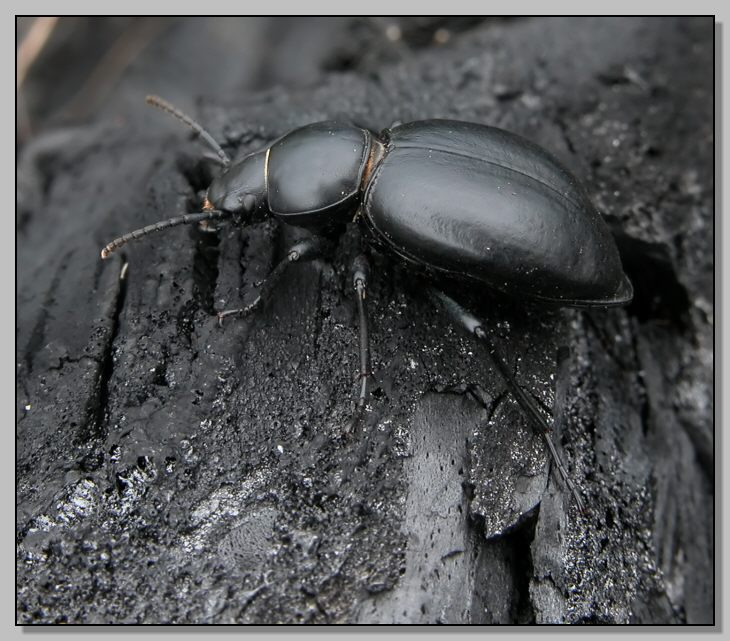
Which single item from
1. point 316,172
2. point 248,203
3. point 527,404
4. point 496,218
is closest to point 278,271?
point 248,203

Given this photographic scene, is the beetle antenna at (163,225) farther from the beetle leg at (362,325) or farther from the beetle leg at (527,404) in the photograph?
the beetle leg at (527,404)

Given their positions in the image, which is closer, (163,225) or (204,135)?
(163,225)

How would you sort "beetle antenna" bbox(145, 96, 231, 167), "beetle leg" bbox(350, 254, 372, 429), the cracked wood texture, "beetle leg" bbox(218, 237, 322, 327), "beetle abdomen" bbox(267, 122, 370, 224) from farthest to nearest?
"beetle antenna" bbox(145, 96, 231, 167)
"beetle abdomen" bbox(267, 122, 370, 224)
"beetle leg" bbox(218, 237, 322, 327)
"beetle leg" bbox(350, 254, 372, 429)
the cracked wood texture

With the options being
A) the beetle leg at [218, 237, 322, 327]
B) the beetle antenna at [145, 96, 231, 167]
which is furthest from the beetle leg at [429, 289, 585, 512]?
the beetle antenna at [145, 96, 231, 167]

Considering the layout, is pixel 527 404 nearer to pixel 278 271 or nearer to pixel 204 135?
pixel 278 271

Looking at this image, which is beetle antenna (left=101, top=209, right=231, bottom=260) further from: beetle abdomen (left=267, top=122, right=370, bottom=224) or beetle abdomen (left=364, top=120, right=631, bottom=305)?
beetle abdomen (left=364, top=120, right=631, bottom=305)

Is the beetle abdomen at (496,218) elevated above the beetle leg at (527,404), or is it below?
above

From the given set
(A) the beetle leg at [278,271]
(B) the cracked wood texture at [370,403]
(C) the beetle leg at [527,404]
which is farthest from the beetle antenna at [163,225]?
(C) the beetle leg at [527,404]

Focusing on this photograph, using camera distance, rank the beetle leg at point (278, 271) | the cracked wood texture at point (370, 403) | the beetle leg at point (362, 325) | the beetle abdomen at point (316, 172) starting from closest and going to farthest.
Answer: the cracked wood texture at point (370, 403) < the beetle leg at point (362, 325) < the beetle leg at point (278, 271) < the beetle abdomen at point (316, 172)
